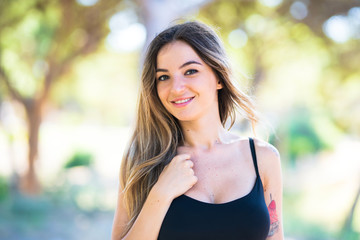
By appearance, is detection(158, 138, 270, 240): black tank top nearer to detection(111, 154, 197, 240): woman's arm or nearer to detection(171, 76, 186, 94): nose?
detection(111, 154, 197, 240): woman's arm

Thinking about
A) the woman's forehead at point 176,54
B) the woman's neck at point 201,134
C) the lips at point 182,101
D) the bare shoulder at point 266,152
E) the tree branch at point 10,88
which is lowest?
the bare shoulder at point 266,152

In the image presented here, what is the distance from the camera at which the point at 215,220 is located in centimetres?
148

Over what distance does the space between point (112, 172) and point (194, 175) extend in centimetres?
1142

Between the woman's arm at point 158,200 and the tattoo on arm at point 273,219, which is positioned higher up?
the woman's arm at point 158,200

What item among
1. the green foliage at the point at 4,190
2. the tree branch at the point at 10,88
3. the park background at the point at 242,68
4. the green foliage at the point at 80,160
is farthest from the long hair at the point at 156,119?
the green foliage at the point at 80,160

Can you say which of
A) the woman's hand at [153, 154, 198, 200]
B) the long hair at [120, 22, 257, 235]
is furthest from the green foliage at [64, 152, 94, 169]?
the woman's hand at [153, 154, 198, 200]

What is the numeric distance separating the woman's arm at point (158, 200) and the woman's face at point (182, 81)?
0.71 feet

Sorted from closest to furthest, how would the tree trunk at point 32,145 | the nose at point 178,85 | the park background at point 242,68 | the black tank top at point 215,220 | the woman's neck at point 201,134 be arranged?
1. the black tank top at point 215,220
2. the nose at point 178,85
3. the woman's neck at point 201,134
4. the park background at point 242,68
5. the tree trunk at point 32,145

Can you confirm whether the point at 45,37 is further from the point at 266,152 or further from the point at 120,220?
the point at 266,152

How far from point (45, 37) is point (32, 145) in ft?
6.89

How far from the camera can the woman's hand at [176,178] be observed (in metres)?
1.56

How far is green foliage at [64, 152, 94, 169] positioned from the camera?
38.2ft

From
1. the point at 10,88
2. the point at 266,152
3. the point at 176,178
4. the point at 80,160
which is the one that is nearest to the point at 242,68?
the point at 10,88

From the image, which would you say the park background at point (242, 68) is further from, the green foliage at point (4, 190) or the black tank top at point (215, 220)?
the black tank top at point (215, 220)
